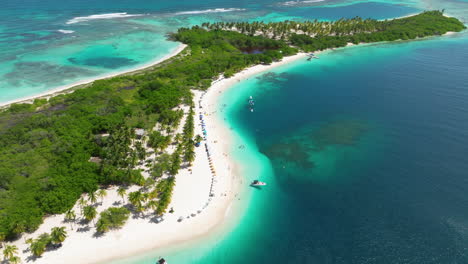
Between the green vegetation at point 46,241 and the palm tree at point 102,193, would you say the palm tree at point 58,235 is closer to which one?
the green vegetation at point 46,241

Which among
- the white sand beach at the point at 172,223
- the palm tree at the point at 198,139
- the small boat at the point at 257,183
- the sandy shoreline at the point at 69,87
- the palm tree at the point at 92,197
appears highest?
the sandy shoreline at the point at 69,87

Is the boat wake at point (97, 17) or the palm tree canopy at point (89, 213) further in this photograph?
the boat wake at point (97, 17)

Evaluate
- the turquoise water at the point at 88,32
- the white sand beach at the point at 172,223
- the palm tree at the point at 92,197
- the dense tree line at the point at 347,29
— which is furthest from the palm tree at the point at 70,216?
the dense tree line at the point at 347,29

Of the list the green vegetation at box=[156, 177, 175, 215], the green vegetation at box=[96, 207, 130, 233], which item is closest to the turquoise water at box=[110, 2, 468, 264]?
the green vegetation at box=[96, 207, 130, 233]

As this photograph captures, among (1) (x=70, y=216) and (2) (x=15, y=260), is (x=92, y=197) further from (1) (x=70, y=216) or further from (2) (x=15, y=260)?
(2) (x=15, y=260)

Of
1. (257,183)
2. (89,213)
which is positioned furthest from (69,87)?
(257,183)

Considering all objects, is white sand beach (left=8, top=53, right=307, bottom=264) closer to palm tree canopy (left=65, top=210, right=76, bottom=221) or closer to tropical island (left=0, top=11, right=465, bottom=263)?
tropical island (left=0, top=11, right=465, bottom=263)
